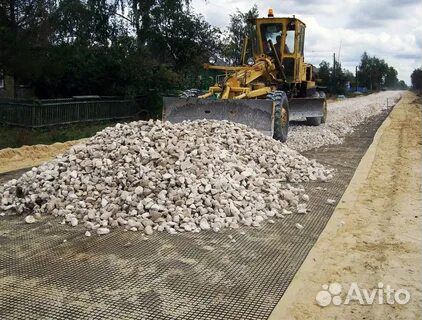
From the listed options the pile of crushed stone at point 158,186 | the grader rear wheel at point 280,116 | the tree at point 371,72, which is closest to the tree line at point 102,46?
the grader rear wheel at point 280,116

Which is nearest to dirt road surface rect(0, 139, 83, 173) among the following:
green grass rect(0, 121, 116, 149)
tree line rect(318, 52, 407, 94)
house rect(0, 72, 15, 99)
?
green grass rect(0, 121, 116, 149)

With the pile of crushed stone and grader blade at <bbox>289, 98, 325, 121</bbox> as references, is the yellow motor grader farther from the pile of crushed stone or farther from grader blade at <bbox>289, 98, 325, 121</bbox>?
the pile of crushed stone

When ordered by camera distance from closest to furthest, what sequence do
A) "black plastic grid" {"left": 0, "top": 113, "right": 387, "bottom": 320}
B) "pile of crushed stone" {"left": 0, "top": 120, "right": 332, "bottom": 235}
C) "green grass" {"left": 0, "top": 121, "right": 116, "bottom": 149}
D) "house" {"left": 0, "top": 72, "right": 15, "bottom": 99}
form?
"black plastic grid" {"left": 0, "top": 113, "right": 387, "bottom": 320}, "pile of crushed stone" {"left": 0, "top": 120, "right": 332, "bottom": 235}, "green grass" {"left": 0, "top": 121, "right": 116, "bottom": 149}, "house" {"left": 0, "top": 72, "right": 15, "bottom": 99}

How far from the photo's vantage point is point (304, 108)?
13836mm

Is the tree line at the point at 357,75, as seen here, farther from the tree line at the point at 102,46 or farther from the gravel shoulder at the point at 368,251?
the gravel shoulder at the point at 368,251

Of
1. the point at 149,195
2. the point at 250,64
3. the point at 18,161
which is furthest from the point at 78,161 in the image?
the point at 250,64

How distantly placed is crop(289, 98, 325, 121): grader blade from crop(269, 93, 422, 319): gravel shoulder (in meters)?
5.47

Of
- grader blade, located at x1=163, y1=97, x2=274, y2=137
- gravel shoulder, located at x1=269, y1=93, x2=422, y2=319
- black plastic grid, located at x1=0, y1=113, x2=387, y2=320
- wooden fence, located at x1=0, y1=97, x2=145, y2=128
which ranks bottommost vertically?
black plastic grid, located at x1=0, y1=113, x2=387, y2=320

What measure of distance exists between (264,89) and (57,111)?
20.1ft

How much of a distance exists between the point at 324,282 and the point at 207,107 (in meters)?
7.07

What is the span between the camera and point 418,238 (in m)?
5.15

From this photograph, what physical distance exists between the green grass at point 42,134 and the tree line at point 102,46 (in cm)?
197

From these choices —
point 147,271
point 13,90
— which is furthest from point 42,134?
point 147,271

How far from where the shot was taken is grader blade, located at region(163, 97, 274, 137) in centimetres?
1034
